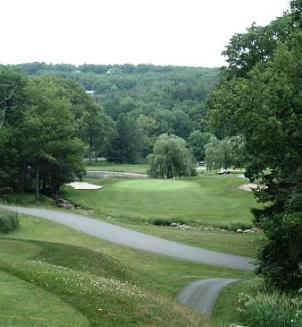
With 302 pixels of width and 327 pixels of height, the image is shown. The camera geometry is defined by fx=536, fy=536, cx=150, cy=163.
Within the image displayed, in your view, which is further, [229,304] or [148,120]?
[148,120]

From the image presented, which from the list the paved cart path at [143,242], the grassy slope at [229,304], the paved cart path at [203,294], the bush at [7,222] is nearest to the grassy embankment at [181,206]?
the paved cart path at [143,242]

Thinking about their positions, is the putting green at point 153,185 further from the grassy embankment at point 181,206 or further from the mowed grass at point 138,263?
the mowed grass at point 138,263

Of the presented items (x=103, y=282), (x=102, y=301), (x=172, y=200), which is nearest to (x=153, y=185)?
(x=172, y=200)

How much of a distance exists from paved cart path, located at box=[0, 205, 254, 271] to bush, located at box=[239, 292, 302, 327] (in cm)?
811

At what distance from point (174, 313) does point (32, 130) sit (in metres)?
41.0

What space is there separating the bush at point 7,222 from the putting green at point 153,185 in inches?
1046

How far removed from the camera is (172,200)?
5369 cm

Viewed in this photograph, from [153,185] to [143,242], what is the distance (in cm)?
3083

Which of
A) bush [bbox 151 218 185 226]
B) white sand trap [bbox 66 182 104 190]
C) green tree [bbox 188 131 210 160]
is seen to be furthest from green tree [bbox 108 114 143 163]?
bush [bbox 151 218 185 226]

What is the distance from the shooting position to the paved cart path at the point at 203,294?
1845 cm

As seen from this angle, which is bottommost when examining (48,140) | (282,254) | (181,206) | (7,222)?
(181,206)

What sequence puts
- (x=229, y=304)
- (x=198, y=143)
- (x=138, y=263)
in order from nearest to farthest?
(x=229, y=304)
(x=138, y=263)
(x=198, y=143)

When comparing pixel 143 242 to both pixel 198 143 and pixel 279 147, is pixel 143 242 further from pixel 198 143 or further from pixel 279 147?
pixel 198 143

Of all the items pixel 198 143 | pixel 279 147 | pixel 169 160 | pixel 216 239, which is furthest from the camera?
pixel 198 143
